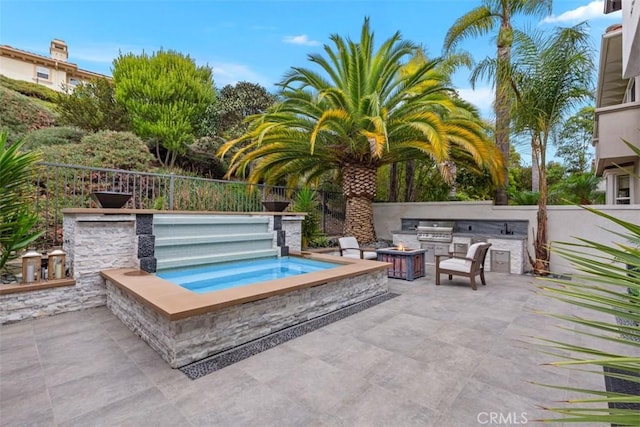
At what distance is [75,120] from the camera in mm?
13953

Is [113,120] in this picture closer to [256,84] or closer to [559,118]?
[256,84]

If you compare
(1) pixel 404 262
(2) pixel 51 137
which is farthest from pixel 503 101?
(2) pixel 51 137

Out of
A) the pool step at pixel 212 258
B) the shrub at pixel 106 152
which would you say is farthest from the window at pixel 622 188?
the shrub at pixel 106 152

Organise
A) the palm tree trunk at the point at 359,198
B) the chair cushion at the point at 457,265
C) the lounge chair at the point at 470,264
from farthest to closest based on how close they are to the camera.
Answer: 1. the palm tree trunk at the point at 359,198
2. the chair cushion at the point at 457,265
3. the lounge chair at the point at 470,264

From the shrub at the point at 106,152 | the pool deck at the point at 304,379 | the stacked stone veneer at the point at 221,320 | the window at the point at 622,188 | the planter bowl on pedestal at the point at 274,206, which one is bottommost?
the pool deck at the point at 304,379

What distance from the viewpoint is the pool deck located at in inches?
93.8

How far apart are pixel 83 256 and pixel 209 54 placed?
49.7 ft

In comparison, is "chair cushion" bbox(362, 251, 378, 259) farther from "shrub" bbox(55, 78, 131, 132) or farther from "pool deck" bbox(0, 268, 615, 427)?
"shrub" bbox(55, 78, 131, 132)

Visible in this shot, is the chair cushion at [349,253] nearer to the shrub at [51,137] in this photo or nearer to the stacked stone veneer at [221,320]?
the stacked stone veneer at [221,320]

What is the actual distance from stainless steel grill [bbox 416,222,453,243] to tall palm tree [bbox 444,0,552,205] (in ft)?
6.58

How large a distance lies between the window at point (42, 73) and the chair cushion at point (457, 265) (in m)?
37.6

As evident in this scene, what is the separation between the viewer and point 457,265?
6555mm

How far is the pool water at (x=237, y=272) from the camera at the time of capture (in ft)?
17.5

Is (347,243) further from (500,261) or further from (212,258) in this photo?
(500,261)
